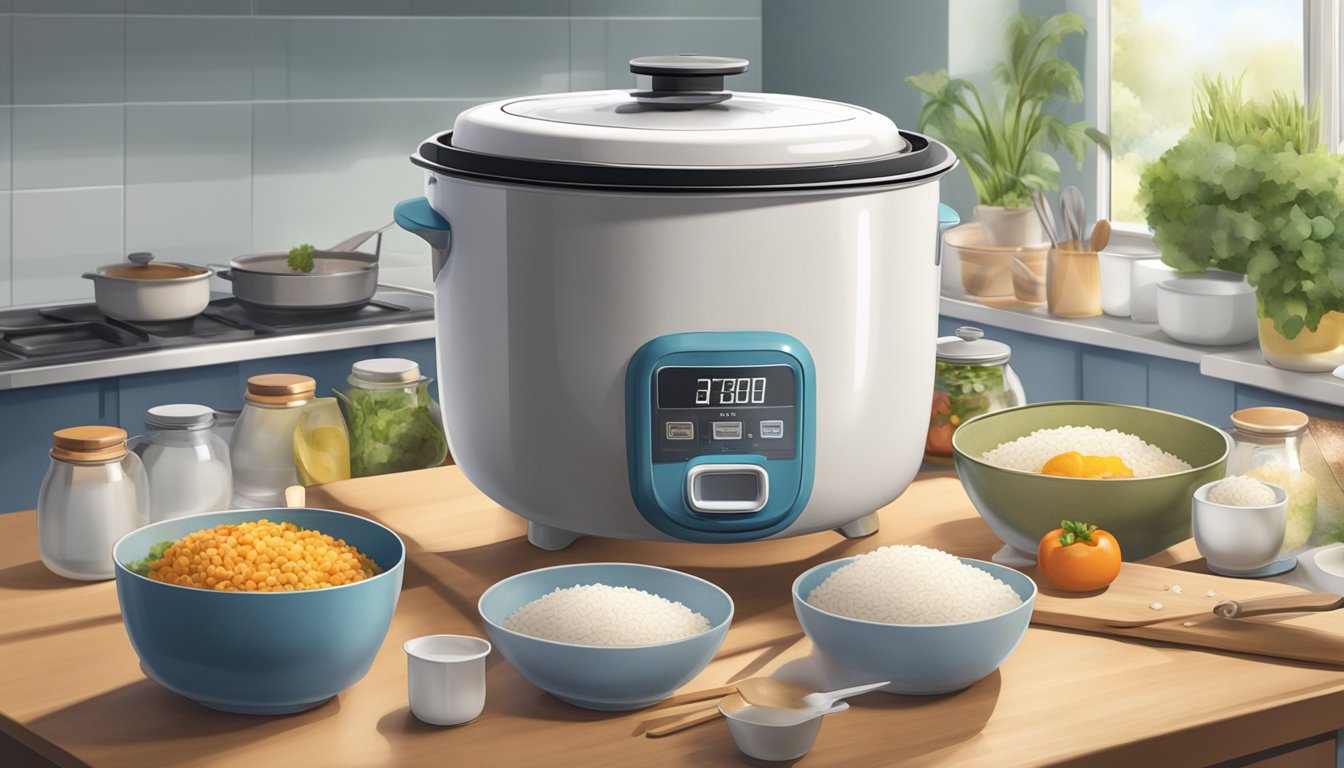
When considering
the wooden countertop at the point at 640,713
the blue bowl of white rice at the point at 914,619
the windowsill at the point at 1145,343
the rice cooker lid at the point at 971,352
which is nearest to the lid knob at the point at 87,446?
the wooden countertop at the point at 640,713

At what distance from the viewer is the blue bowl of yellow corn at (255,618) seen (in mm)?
930

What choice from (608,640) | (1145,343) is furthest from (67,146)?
(608,640)

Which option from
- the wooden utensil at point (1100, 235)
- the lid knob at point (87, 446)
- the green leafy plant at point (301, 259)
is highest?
the wooden utensil at point (1100, 235)

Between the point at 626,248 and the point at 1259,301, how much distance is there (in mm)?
1442

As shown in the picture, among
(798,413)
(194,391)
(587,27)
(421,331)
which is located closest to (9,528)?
(798,413)

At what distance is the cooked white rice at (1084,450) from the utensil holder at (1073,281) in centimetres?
146

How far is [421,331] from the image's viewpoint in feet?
8.80

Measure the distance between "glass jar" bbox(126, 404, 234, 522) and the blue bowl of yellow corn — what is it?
0.27 metres

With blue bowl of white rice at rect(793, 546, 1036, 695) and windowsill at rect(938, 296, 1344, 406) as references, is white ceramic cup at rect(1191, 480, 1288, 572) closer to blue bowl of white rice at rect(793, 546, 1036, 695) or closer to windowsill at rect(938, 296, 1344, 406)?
blue bowl of white rice at rect(793, 546, 1036, 695)

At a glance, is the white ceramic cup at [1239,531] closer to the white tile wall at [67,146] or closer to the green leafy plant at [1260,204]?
the green leafy plant at [1260,204]

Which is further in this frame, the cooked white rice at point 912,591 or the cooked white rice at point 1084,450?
the cooked white rice at point 1084,450

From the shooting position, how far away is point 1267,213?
2.18 m

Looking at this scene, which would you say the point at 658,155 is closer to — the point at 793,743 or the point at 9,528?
the point at 793,743

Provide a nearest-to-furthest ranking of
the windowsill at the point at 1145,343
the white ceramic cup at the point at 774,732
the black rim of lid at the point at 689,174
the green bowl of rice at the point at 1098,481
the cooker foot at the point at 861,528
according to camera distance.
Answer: the white ceramic cup at the point at 774,732
the black rim of lid at the point at 689,174
the green bowl of rice at the point at 1098,481
the cooker foot at the point at 861,528
the windowsill at the point at 1145,343
